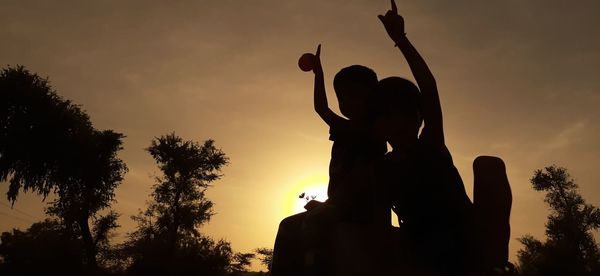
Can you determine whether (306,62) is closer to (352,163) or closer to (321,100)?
(321,100)

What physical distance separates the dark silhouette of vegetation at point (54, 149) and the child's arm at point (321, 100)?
83.3 ft

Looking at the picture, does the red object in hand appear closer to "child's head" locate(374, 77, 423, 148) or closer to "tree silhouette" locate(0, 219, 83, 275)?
"child's head" locate(374, 77, 423, 148)

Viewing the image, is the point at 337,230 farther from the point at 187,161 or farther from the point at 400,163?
the point at 187,161

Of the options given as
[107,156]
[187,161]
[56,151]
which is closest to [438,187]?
[56,151]

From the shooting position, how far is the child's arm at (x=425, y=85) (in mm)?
2088

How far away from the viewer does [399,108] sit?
2404mm

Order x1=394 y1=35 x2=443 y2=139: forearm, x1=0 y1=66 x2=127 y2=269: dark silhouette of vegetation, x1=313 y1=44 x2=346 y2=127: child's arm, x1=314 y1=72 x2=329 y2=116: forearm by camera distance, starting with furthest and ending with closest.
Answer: x1=0 y1=66 x2=127 y2=269: dark silhouette of vegetation < x1=314 y1=72 x2=329 y2=116: forearm < x1=313 y1=44 x2=346 y2=127: child's arm < x1=394 y1=35 x2=443 y2=139: forearm

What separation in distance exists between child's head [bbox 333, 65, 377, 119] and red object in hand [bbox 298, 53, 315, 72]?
0.44m

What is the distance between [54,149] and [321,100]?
26.1 metres

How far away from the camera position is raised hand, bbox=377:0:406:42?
2336 millimetres

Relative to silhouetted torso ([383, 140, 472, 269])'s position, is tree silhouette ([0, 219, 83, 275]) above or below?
below

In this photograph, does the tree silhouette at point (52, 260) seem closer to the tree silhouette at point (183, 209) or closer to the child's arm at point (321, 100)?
the tree silhouette at point (183, 209)

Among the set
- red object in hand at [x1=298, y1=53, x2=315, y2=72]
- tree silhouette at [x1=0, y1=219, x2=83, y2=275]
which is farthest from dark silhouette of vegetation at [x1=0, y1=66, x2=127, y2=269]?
red object in hand at [x1=298, y1=53, x2=315, y2=72]

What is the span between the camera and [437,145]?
2.12 meters
